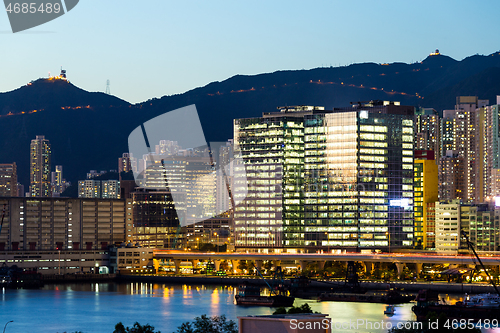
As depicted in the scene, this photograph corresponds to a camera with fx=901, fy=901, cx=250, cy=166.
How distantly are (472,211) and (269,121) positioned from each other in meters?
26.8

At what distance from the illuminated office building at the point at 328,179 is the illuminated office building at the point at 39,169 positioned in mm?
104272

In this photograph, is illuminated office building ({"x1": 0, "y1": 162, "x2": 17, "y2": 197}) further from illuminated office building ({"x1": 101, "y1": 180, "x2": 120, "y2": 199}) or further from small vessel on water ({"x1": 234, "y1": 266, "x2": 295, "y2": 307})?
small vessel on water ({"x1": 234, "y1": 266, "x2": 295, "y2": 307})

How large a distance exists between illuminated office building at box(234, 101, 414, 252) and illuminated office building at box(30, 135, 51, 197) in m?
104

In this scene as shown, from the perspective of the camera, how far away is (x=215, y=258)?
8825 cm

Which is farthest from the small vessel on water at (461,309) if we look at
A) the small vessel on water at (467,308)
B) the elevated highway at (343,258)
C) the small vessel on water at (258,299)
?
the elevated highway at (343,258)

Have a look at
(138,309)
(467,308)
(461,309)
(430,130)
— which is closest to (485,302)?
(467,308)

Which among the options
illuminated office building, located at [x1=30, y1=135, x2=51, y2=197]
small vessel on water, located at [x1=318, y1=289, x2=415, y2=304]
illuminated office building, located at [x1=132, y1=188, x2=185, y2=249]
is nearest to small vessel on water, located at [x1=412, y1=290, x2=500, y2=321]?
small vessel on water, located at [x1=318, y1=289, x2=415, y2=304]

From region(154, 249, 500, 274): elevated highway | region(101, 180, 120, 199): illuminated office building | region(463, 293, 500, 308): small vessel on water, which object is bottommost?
region(463, 293, 500, 308): small vessel on water

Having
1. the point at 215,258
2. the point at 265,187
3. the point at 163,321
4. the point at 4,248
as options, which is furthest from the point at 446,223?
the point at 163,321

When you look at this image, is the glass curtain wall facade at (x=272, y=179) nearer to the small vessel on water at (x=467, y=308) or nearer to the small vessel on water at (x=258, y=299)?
the small vessel on water at (x=258, y=299)

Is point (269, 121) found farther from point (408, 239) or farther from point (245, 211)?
point (408, 239)

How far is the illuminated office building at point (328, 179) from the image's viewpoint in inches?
3649

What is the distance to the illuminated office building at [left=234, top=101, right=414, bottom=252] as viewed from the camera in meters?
92.7

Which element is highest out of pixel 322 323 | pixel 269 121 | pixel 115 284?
pixel 269 121
